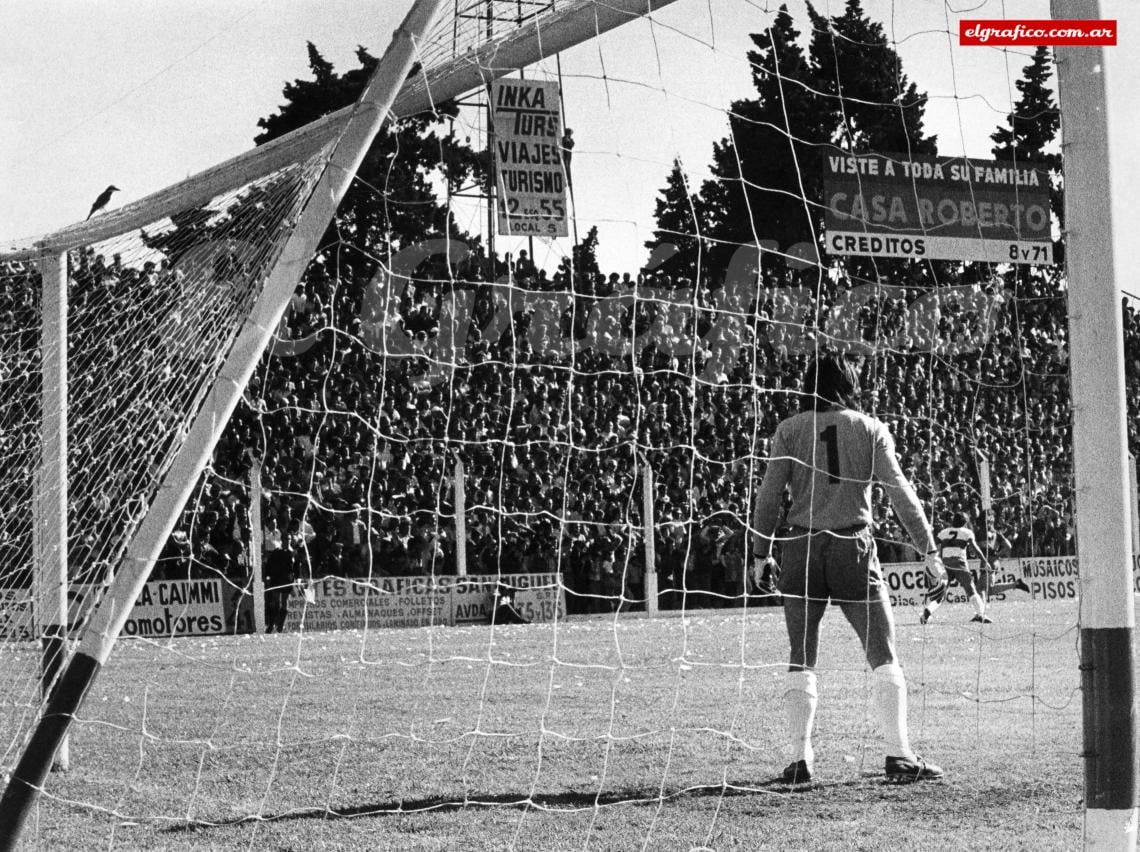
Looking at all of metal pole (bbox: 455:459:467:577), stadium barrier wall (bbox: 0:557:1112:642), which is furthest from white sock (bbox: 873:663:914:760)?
metal pole (bbox: 455:459:467:577)

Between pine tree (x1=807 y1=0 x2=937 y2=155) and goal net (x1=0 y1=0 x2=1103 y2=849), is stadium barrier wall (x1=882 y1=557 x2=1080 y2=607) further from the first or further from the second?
Result: pine tree (x1=807 y1=0 x2=937 y2=155)

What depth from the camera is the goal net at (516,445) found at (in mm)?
5160

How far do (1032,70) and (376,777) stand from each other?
4.86m

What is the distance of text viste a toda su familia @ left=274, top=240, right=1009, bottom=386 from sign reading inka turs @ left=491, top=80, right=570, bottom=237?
3286mm

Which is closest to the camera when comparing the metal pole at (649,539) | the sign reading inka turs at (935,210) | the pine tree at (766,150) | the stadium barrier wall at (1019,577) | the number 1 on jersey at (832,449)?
the number 1 on jersey at (832,449)

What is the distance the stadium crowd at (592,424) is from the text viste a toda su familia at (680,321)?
0.18 ft

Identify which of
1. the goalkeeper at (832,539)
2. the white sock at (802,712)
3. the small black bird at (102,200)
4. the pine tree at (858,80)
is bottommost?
the white sock at (802,712)

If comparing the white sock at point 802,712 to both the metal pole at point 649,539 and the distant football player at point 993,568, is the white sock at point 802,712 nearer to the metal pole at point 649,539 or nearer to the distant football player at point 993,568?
the metal pole at point 649,539

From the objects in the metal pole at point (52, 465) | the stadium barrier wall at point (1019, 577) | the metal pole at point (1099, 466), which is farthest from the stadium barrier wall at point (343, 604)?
the metal pole at point (1099, 466)

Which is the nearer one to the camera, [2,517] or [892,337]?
[2,517]

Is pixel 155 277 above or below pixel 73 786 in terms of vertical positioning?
above

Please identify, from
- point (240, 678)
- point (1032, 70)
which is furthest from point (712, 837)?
point (240, 678)

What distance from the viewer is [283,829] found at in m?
4.92

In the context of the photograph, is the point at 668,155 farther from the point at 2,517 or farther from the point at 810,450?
the point at 2,517
